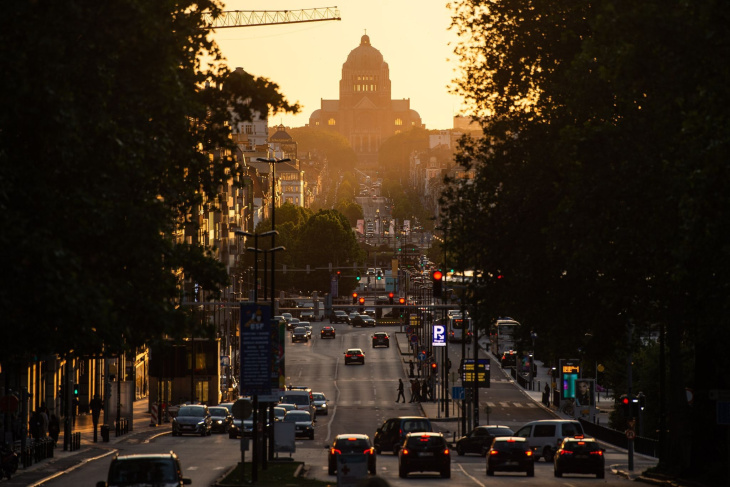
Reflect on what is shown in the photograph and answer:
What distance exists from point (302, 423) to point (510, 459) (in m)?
21.2

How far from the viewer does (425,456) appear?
3903 cm

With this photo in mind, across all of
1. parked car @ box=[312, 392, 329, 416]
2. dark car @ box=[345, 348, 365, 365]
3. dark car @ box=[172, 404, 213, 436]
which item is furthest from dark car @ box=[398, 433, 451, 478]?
dark car @ box=[345, 348, 365, 365]

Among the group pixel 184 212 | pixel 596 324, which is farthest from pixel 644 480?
pixel 184 212

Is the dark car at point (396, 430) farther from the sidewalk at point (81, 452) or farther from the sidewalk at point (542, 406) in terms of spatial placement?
the sidewalk at point (81, 452)

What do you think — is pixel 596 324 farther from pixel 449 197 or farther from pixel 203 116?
pixel 203 116

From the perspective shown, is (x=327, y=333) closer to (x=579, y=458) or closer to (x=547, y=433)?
(x=547, y=433)

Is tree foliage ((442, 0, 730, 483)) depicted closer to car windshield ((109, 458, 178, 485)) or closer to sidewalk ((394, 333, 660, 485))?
sidewalk ((394, 333, 660, 485))

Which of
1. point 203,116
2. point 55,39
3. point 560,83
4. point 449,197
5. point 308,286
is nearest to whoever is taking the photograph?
point 55,39

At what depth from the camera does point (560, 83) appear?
114ft

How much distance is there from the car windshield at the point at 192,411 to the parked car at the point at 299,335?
203 feet

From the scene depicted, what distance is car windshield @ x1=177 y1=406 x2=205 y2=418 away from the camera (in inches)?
2393

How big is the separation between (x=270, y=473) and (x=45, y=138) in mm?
18571

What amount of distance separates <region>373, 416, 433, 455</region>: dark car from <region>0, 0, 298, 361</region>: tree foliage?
21728 mm

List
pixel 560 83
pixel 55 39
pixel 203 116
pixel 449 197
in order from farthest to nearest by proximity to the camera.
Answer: pixel 449 197, pixel 560 83, pixel 203 116, pixel 55 39
